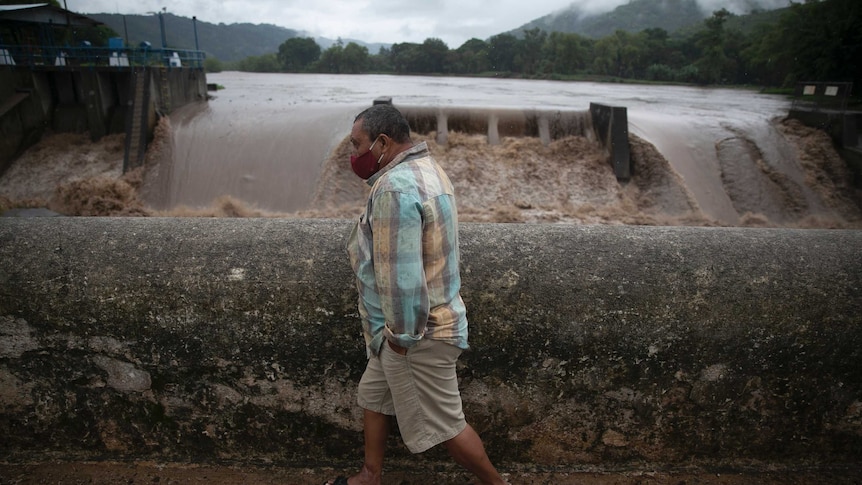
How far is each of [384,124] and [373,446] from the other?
4.06 feet

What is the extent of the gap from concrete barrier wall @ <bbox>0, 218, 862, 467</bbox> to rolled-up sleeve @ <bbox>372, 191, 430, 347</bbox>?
0.42 m

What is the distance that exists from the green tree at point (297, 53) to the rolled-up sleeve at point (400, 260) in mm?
78811

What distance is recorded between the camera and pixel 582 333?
2.12 meters

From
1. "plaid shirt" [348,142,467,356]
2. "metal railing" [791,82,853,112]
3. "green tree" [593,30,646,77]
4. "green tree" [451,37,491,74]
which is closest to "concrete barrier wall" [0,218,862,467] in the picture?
"plaid shirt" [348,142,467,356]

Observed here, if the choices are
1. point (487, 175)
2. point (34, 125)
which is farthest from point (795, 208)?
point (34, 125)

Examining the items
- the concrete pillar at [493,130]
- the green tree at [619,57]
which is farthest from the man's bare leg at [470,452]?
the green tree at [619,57]

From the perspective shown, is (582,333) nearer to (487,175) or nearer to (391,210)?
(391,210)

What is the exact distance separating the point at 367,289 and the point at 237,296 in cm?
60

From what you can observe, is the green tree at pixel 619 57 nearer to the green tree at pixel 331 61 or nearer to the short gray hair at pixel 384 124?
the green tree at pixel 331 61

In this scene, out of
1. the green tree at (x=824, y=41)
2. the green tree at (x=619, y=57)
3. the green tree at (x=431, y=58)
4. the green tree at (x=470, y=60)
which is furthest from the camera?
the green tree at (x=431, y=58)

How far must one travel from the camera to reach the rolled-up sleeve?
5.57 feet

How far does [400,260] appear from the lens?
170 cm

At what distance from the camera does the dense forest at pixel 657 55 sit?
74.3 ft

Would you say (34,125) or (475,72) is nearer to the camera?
(34,125)
